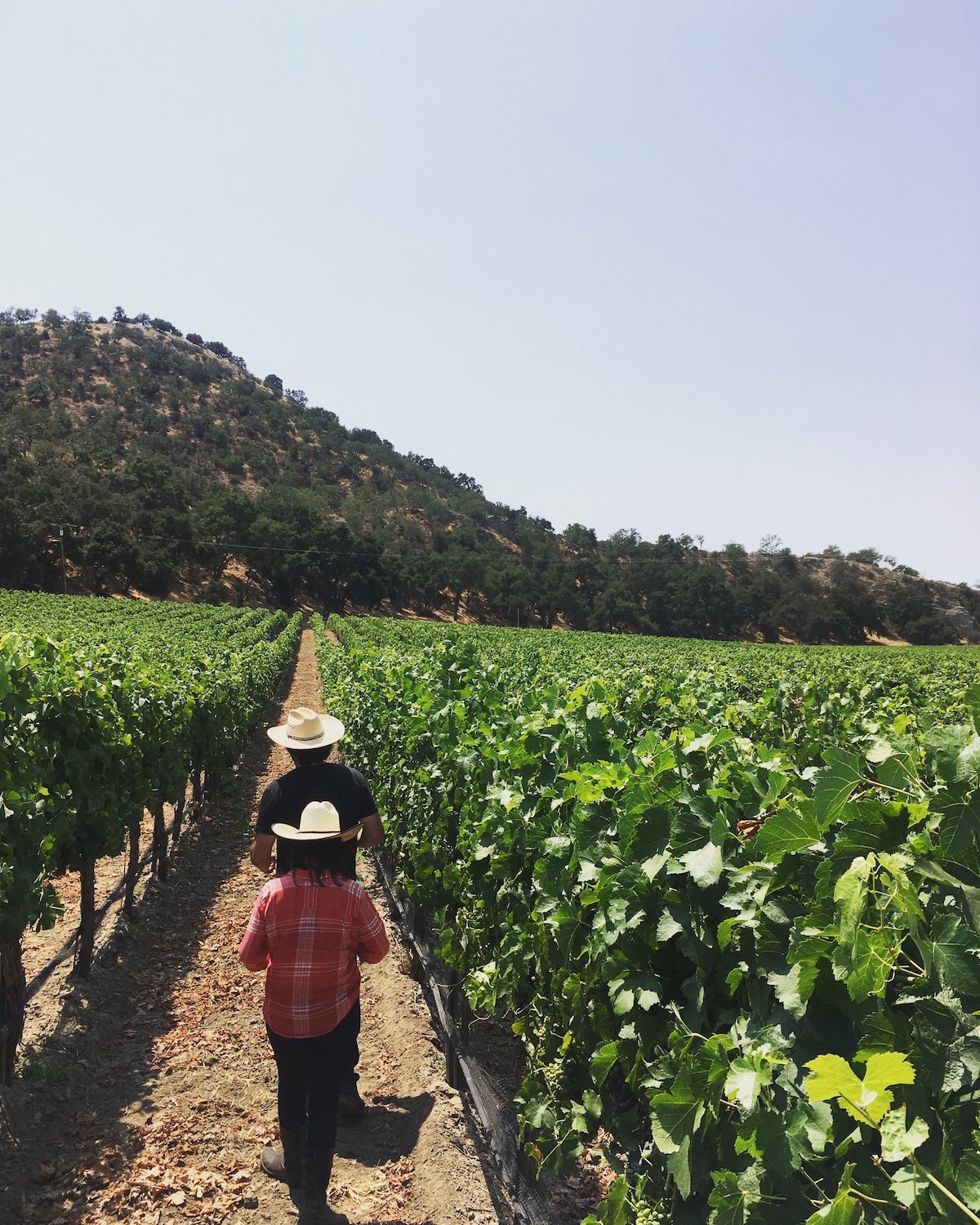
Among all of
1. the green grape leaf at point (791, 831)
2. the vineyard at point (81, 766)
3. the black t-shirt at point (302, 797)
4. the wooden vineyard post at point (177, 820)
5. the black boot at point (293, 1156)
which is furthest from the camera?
the wooden vineyard post at point (177, 820)

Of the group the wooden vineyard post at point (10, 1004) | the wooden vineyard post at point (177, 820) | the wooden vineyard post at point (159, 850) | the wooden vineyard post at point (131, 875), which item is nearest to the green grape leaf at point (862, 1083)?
the wooden vineyard post at point (10, 1004)

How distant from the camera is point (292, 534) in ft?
244

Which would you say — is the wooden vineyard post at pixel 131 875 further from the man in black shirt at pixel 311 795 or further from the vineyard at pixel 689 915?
the man in black shirt at pixel 311 795

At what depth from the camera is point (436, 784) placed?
5.48 metres

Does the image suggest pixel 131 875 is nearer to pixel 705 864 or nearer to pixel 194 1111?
pixel 194 1111

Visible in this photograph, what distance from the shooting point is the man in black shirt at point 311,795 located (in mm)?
3916

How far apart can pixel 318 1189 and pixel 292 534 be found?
243 feet

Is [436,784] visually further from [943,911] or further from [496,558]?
[496,558]

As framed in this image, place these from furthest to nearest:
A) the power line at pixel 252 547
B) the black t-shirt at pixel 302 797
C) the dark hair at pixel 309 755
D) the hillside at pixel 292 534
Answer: the power line at pixel 252 547, the hillside at pixel 292 534, the dark hair at pixel 309 755, the black t-shirt at pixel 302 797

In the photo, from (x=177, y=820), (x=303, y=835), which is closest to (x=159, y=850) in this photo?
(x=177, y=820)

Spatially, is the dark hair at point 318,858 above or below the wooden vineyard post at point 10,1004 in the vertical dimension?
above

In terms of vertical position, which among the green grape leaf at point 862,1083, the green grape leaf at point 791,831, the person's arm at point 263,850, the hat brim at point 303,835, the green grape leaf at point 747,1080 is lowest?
the person's arm at point 263,850

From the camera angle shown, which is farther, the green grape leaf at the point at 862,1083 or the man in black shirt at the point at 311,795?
the man in black shirt at the point at 311,795

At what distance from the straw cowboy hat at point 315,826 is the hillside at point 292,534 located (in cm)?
6469
